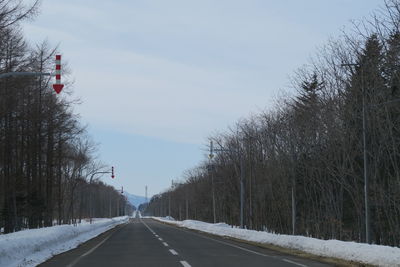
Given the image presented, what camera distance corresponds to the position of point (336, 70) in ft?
90.6

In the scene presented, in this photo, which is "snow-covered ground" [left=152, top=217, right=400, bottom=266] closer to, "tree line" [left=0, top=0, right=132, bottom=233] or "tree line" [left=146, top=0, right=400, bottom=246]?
"tree line" [left=146, top=0, right=400, bottom=246]

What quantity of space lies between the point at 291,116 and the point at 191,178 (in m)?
87.6

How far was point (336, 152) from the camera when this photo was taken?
31.5m

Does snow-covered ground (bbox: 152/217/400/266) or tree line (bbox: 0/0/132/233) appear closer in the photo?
snow-covered ground (bbox: 152/217/400/266)

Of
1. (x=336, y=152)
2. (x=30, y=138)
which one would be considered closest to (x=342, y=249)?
(x=336, y=152)

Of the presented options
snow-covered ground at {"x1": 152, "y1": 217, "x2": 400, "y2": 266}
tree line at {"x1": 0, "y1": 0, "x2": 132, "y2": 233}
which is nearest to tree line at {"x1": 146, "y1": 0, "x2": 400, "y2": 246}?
snow-covered ground at {"x1": 152, "y1": 217, "x2": 400, "y2": 266}

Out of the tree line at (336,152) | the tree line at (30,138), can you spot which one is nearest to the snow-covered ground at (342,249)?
the tree line at (336,152)

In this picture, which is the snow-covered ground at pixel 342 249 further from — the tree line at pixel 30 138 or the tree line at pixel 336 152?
the tree line at pixel 30 138

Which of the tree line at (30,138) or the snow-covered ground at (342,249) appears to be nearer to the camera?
the snow-covered ground at (342,249)

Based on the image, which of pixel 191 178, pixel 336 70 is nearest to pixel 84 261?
pixel 336 70

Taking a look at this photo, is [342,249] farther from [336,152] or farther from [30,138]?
[30,138]

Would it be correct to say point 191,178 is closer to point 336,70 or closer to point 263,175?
point 263,175

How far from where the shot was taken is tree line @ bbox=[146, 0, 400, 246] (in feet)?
76.0

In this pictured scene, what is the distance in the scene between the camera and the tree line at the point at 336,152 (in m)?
23.2
